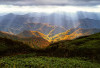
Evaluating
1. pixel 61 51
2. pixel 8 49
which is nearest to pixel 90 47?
pixel 61 51

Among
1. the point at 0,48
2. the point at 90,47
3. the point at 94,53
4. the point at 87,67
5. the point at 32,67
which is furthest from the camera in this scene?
the point at 0,48

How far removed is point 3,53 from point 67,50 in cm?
3040

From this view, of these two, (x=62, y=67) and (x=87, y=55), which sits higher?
(x=87, y=55)

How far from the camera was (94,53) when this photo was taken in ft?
136

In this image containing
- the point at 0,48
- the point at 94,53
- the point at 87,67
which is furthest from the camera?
the point at 0,48

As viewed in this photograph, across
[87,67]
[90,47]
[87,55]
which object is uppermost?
[90,47]

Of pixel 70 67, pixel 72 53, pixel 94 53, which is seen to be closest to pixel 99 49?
pixel 94 53

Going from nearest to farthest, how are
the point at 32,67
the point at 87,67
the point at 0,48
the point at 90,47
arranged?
the point at 32,67 < the point at 87,67 < the point at 90,47 < the point at 0,48

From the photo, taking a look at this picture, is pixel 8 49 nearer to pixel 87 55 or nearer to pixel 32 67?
pixel 32 67

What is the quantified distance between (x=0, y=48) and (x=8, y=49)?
3.99 m

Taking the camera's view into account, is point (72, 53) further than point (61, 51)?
No

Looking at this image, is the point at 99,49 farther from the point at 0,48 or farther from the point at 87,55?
the point at 0,48

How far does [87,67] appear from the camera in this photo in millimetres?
28000

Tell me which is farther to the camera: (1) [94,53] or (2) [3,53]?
(2) [3,53]
